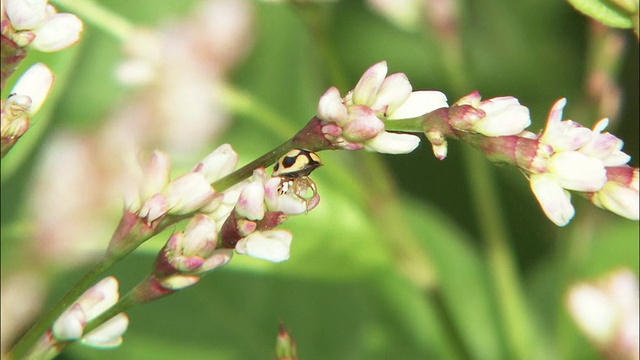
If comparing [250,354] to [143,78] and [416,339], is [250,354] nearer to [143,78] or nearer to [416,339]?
[416,339]

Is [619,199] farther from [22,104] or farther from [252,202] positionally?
[22,104]

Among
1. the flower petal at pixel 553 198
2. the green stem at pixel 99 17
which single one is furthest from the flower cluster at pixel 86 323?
the green stem at pixel 99 17

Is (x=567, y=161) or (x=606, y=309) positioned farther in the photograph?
(x=606, y=309)

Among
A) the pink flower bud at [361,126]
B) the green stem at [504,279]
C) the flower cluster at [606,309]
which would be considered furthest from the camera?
the green stem at [504,279]

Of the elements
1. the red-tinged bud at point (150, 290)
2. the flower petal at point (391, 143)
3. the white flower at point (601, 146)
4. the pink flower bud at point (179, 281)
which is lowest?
the red-tinged bud at point (150, 290)

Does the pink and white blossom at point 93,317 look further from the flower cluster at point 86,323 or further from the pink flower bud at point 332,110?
the pink flower bud at point 332,110

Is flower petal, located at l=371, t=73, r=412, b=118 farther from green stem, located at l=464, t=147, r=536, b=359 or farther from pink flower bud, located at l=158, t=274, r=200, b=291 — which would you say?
green stem, located at l=464, t=147, r=536, b=359

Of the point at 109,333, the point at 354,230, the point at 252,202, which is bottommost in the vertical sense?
the point at 354,230

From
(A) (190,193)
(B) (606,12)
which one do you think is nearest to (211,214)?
(A) (190,193)
